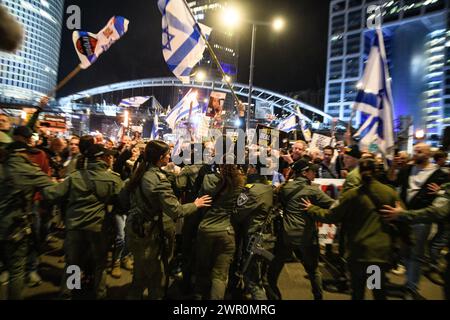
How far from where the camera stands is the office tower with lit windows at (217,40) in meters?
127

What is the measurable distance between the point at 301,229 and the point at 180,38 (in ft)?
14.6

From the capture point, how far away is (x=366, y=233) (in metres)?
3.18

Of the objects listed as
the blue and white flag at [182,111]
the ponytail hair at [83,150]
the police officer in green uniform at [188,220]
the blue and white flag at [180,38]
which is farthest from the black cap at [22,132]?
the blue and white flag at [182,111]

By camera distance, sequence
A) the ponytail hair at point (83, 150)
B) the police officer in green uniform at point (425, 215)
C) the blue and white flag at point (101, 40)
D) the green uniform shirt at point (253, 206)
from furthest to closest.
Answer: the blue and white flag at point (101, 40), the green uniform shirt at point (253, 206), the ponytail hair at point (83, 150), the police officer in green uniform at point (425, 215)

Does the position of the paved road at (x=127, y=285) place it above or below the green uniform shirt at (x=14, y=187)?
below

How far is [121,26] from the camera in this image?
675cm

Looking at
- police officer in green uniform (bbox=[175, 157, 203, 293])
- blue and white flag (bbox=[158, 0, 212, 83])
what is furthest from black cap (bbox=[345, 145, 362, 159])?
blue and white flag (bbox=[158, 0, 212, 83])

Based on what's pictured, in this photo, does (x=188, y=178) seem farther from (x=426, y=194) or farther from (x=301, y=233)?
(x=426, y=194)

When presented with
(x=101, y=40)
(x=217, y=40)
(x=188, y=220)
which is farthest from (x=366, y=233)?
(x=217, y=40)

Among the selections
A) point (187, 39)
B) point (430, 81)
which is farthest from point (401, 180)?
point (430, 81)

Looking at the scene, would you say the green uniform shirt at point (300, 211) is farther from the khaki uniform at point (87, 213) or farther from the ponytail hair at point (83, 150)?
the ponytail hair at point (83, 150)

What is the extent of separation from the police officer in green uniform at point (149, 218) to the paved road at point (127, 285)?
1.10 metres

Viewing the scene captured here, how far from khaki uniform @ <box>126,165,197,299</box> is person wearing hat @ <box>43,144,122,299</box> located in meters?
0.50
